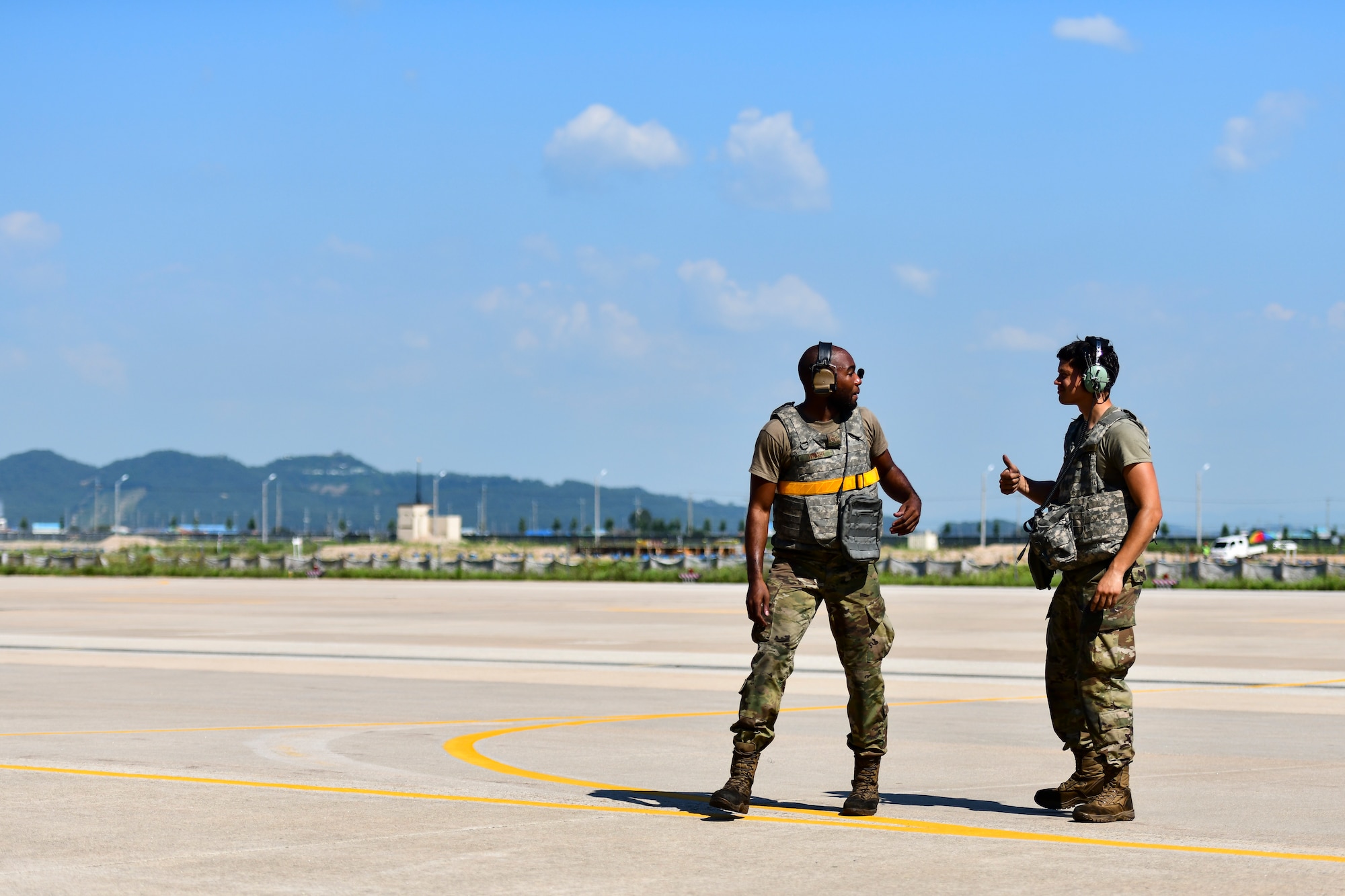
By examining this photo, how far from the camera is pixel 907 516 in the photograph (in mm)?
7902

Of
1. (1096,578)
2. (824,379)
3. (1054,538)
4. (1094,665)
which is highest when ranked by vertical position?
(824,379)

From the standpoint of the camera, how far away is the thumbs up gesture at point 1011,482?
26.7 ft

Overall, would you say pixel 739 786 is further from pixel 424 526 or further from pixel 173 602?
pixel 424 526

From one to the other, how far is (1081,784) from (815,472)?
1.91 meters

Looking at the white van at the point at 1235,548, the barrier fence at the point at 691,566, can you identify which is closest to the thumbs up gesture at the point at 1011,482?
the barrier fence at the point at 691,566

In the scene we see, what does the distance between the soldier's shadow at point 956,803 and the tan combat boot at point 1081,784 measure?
80mm

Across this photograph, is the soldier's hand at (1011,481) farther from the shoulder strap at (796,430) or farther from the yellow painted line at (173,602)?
the yellow painted line at (173,602)

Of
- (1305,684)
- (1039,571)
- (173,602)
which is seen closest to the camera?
(1039,571)

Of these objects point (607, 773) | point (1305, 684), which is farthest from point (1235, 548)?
point (607, 773)

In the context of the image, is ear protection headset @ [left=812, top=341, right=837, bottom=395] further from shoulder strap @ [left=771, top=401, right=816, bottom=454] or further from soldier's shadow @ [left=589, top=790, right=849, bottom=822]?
soldier's shadow @ [left=589, top=790, right=849, bottom=822]

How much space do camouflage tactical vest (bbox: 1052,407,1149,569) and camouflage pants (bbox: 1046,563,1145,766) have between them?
4.1 inches

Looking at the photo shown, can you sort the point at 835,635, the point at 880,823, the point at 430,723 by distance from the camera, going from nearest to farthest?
1. the point at 880,823
2. the point at 835,635
3. the point at 430,723

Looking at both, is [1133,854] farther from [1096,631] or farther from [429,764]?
[429,764]

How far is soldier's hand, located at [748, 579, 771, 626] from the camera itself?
25.9ft
